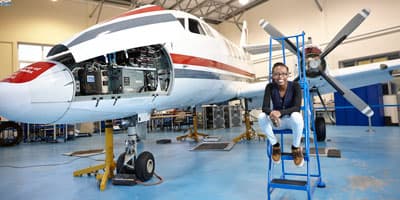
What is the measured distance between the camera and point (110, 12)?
19078mm

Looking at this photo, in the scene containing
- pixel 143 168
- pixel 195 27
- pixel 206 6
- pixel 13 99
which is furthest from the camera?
pixel 206 6

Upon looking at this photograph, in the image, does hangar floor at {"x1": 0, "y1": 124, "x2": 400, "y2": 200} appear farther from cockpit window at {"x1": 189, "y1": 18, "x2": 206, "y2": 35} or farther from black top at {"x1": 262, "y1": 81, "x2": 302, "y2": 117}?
cockpit window at {"x1": 189, "y1": 18, "x2": 206, "y2": 35}

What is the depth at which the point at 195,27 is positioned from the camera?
5398 millimetres

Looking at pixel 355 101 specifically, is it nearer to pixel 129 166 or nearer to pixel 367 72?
pixel 367 72

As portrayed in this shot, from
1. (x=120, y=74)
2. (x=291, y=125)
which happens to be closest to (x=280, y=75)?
(x=291, y=125)

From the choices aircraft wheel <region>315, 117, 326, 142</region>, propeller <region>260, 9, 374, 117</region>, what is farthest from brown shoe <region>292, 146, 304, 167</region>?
Answer: aircraft wheel <region>315, 117, 326, 142</region>

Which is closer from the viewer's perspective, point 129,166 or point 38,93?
point 38,93

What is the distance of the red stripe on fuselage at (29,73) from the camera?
122 inches

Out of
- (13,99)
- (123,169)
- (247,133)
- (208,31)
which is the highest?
(208,31)

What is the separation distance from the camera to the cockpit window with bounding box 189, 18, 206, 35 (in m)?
5.26

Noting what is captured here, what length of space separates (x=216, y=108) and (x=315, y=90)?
9.77 meters

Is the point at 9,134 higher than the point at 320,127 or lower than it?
lower

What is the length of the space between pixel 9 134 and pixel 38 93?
1102 centimetres

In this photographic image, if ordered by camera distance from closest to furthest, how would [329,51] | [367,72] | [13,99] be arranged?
1. [13,99]
2. [329,51]
3. [367,72]
